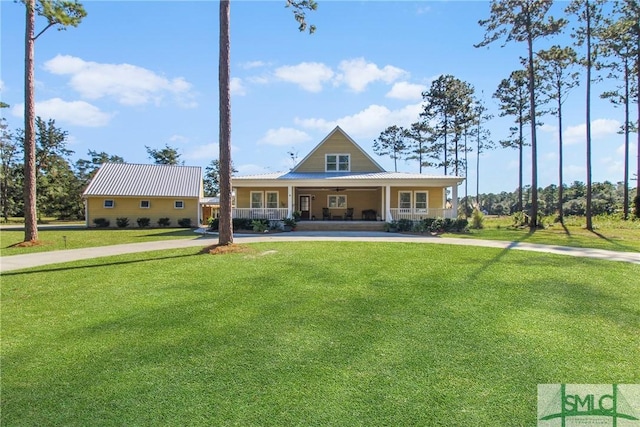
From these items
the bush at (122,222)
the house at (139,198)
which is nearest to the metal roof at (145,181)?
the house at (139,198)

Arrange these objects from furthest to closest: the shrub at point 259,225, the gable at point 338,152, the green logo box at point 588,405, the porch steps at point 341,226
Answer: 1. the gable at point 338,152
2. the porch steps at point 341,226
3. the shrub at point 259,225
4. the green logo box at point 588,405

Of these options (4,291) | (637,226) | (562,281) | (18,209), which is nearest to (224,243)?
(4,291)

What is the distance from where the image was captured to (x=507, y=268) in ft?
25.7

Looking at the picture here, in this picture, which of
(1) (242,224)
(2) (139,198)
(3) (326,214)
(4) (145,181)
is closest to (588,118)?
(3) (326,214)

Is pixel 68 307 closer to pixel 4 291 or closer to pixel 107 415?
pixel 4 291

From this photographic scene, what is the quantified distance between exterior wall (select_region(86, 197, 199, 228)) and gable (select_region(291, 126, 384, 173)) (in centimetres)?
983

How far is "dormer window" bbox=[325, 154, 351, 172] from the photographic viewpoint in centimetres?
2280

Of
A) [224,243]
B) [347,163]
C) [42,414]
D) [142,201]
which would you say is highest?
[347,163]

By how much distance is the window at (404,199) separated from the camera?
21.8 metres

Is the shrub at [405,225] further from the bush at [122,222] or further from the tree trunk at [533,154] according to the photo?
the bush at [122,222]

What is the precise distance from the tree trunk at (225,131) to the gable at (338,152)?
12.3 meters

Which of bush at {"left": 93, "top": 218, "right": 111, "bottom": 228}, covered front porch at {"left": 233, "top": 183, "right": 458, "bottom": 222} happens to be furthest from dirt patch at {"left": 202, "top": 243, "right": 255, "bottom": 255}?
bush at {"left": 93, "top": 218, "right": 111, "bottom": 228}

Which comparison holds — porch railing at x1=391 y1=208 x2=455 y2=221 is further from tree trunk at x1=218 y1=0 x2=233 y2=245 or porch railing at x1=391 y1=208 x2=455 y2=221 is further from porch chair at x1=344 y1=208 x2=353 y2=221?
tree trunk at x1=218 y1=0 x2=233 y2=245

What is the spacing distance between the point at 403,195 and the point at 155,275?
17129 mm
